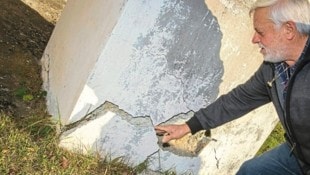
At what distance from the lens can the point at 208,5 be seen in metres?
3.81

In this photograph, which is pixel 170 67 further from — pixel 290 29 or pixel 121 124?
pixel 290 29

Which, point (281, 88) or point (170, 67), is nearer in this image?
point (281, 88)

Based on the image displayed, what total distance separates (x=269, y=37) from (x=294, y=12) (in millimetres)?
215

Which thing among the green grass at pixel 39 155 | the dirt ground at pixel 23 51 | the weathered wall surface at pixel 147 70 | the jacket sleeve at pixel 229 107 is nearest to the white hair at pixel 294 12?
the jacket sleeve at pixel 229 107

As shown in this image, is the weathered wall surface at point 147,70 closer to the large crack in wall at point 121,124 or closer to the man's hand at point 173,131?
the large crack in wall at point 121,124

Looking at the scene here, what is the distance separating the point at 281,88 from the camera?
123 inches

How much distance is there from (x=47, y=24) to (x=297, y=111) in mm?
4598

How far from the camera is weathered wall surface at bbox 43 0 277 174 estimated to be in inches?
148

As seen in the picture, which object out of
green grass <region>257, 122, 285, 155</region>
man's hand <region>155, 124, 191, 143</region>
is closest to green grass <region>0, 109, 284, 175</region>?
man's hand <region>155, 124, 191, 143</region>

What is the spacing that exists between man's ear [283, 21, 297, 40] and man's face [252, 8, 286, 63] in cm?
4

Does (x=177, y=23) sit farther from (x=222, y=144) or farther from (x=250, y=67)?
(x=222, y=144)

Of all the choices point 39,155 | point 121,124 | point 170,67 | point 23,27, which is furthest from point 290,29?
point 23,27

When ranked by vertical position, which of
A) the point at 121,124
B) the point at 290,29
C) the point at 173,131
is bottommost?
the point at 121,124

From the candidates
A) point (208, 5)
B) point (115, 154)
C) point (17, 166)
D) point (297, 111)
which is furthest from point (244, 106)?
point (17, 166)
